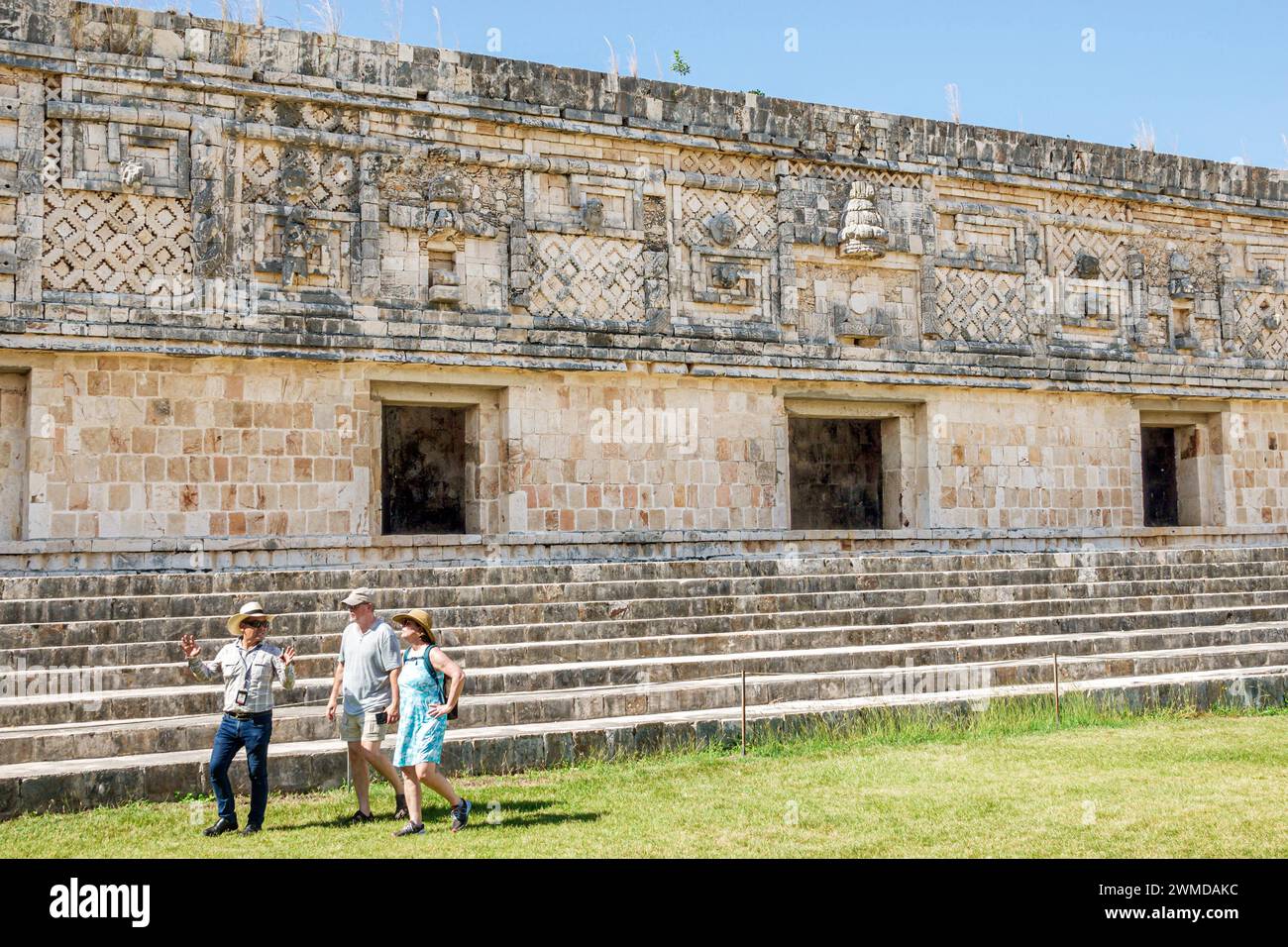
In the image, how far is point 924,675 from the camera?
31.7 feet

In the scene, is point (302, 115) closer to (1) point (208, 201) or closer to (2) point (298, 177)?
(2) point (298, 177)

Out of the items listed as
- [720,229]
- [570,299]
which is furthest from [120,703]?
[720,229]

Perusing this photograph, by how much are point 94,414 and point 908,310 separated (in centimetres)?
912

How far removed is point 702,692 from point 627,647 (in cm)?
121

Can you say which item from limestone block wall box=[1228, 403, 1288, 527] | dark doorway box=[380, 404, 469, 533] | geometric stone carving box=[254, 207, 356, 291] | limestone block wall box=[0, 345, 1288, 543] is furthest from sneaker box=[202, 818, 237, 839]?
limestone block wall box=[1228, 403, 1288, 527]

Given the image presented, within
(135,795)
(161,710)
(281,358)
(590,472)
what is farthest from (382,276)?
(135,795)

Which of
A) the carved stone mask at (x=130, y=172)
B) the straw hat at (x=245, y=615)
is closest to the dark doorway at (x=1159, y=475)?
the carved stone mask at (x=130, y=172)

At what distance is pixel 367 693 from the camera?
6.79 metres

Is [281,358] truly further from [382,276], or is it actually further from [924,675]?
[924,675]

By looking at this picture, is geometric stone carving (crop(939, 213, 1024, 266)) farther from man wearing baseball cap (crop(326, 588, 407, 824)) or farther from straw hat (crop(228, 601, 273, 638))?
straw hat (crop(228, 601, 273, 638))

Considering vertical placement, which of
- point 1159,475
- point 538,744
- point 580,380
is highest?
point 580,380

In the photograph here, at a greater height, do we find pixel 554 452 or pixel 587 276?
pixel 587 276

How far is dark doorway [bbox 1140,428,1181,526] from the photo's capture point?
720 inches

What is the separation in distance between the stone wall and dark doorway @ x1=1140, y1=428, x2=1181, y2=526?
352 mm
